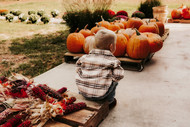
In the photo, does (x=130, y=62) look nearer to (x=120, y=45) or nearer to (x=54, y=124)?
(x=120, y=45)

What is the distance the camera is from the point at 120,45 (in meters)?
3.73

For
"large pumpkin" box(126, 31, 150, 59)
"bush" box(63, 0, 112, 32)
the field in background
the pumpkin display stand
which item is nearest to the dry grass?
"bush" box(63, 0, 112, 32)

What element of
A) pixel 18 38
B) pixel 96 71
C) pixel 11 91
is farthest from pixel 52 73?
pixel 18 38

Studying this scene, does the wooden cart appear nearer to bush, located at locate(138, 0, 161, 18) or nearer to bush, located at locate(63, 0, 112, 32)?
bush, located at locate(63, 0, 112, 32)

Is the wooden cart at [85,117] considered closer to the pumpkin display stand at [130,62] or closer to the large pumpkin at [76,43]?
the pumpkin display stand at [130,62]

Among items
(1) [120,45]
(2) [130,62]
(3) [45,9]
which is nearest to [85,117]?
(2) [130,62]

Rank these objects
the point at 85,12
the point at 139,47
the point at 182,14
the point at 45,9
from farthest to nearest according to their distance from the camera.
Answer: the point at 45,9 → the point at 182,14 → the point at 85,12 → the point at 139,47

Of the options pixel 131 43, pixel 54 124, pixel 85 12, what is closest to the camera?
pixel 54 124

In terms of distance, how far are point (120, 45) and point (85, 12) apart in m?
2.36

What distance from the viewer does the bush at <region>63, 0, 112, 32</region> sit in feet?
18.5

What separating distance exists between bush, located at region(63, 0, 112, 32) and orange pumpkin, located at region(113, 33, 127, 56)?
210 centimetres

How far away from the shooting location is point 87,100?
7.34 ft

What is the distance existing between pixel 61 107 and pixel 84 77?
47 centimetres

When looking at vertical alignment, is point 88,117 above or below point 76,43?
below
